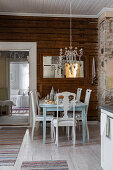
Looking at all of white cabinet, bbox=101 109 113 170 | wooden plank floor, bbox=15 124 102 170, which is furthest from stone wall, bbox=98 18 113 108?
white cabinet, bbox=101 109 113 170

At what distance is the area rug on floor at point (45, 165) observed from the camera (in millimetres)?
3521

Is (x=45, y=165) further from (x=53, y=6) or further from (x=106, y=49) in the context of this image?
(x=53, y=6)

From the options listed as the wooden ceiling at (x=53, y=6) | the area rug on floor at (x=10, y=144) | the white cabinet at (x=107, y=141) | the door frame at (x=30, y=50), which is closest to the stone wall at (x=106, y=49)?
the wooden ceiling at (x=53, y=6)

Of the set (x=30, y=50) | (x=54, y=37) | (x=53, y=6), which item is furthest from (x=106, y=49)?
(x=30, y=50)

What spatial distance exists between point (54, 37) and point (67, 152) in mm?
3739

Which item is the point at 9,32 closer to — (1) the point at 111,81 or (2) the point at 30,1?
(2) the point at 30,1

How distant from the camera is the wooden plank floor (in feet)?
12.2

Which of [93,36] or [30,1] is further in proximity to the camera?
[93,36]

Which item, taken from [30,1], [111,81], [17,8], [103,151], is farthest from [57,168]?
[17,8]

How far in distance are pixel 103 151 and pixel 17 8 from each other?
467 cm

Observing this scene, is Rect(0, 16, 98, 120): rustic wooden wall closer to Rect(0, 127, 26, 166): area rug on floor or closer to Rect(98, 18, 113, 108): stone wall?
Rect(98, 18, 113, 108): stone wall

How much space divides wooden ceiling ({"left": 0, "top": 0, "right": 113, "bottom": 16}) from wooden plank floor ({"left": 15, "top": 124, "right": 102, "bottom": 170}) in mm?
3221

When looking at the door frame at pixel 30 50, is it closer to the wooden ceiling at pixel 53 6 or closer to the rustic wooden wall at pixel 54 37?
the rustic wooden wall at pixel 54 37

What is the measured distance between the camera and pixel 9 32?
6.97 m
